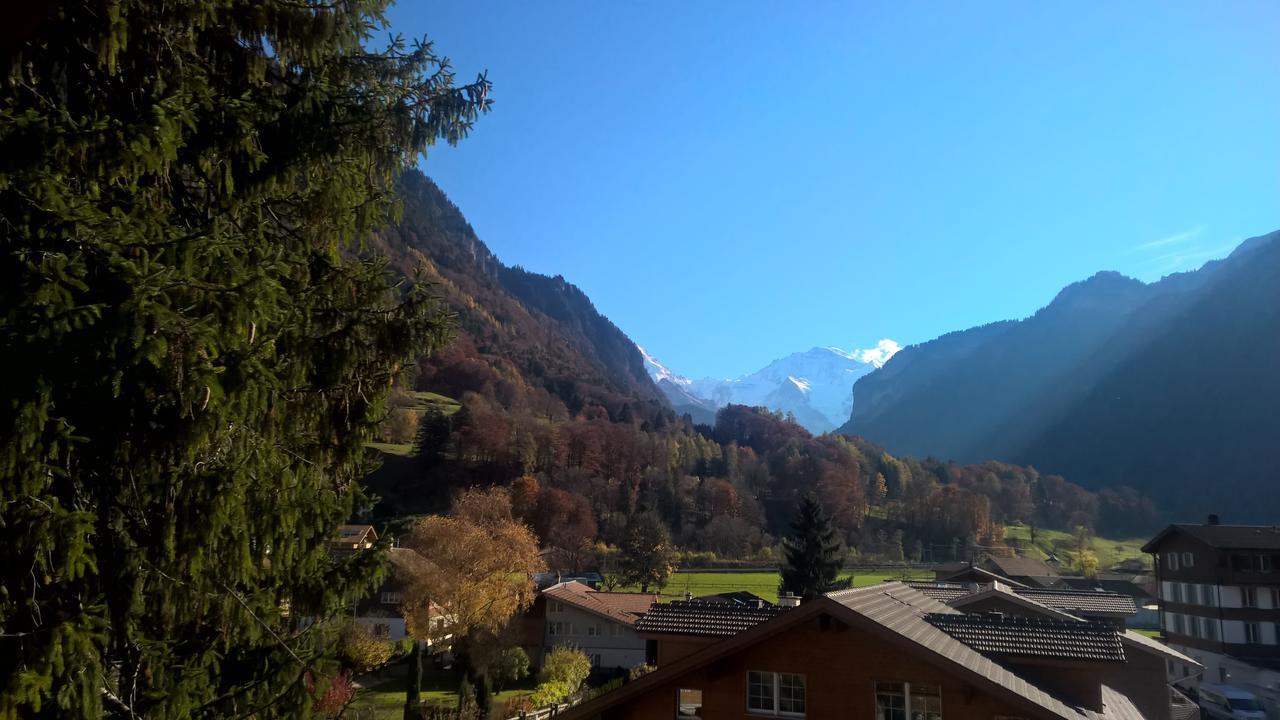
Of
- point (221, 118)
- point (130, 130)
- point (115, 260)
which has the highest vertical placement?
point (221, 118)

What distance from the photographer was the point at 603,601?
47219 millimetres

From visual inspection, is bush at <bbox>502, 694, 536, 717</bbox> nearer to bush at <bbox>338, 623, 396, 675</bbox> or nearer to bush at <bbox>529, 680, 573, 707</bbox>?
bush at <bbox>529, 680, 573, 707</bbox>

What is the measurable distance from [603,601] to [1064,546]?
88471mm

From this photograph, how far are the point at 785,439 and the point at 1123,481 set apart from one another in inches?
3108

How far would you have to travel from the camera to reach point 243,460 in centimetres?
609

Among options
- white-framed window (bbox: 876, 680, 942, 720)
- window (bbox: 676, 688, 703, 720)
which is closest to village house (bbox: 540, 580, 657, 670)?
window (bbox: 676, 688, 703, 720)

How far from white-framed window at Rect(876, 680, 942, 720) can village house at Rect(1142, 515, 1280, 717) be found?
118 feet

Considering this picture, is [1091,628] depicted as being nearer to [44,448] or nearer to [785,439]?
[44,448]

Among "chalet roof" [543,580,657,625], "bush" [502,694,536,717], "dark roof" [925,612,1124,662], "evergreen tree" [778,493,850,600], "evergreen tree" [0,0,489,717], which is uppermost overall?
"evergreen tree" [0,0,489,717]

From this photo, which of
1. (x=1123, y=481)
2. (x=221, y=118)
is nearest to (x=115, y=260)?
(x=221, y=118)

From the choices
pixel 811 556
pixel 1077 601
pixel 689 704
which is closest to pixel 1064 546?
pixel 811 556

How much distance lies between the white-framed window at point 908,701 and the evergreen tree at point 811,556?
4308cm

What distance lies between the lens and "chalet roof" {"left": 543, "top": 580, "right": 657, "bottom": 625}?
44906mm

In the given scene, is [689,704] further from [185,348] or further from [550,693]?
[550,693]
